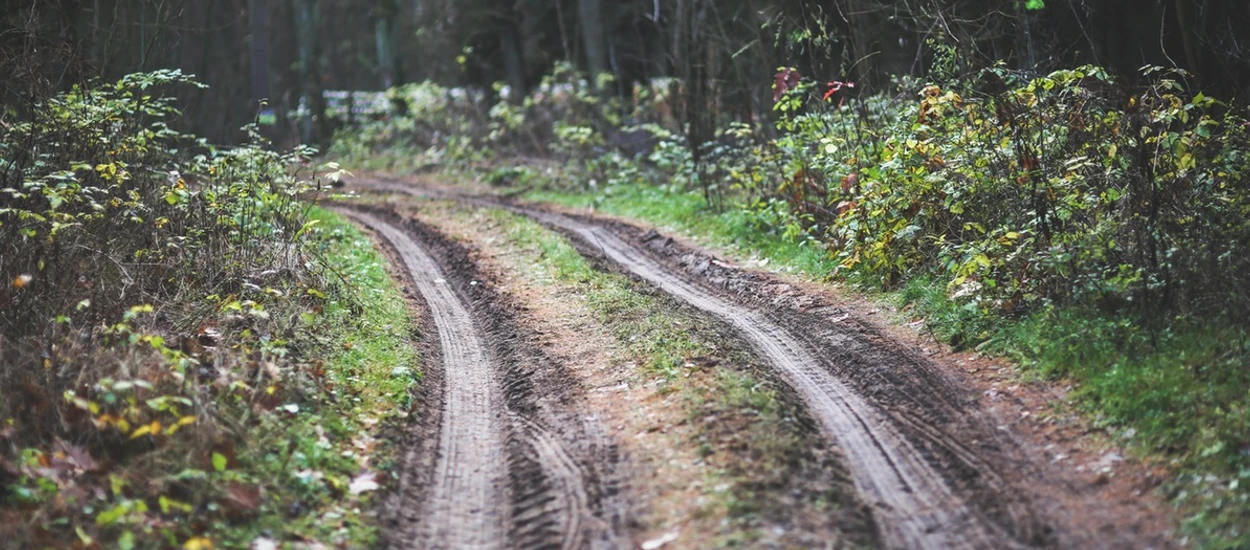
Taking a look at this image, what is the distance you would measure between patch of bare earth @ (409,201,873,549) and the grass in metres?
1.89

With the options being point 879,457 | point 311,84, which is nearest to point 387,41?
point 311,84

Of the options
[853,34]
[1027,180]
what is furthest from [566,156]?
[1027,180]

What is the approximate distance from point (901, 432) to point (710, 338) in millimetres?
2424

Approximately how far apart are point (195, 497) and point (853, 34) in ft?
34.0

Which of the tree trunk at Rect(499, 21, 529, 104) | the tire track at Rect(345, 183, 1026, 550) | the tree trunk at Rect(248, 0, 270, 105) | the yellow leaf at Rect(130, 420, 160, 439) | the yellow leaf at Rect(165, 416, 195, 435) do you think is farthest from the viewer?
the tree trunk at Rect(248, 0, 270, 105)

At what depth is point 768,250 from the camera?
1266cm

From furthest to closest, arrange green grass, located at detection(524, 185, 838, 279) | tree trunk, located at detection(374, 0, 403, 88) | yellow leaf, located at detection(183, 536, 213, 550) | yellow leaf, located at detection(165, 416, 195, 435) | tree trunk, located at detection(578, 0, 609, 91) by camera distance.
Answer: tree trunk, located at detection(374, 0, 403, 88) < tree trunk, located at detection(578, 0, 609, 91) < green grass, located at detection(524, 185, 838, 279) < yellow leaf, located at detection(165, 416, 195, 435) < yellow leaf, located at detection(183, 536, 213, 550)

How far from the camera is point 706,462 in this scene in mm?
6180

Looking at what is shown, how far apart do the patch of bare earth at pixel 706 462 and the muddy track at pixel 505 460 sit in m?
0.20

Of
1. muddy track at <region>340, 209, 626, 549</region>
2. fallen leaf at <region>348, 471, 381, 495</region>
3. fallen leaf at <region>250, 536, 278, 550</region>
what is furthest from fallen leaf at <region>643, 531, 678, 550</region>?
fallen leaf at <region>250, 536, 278, 550</region>

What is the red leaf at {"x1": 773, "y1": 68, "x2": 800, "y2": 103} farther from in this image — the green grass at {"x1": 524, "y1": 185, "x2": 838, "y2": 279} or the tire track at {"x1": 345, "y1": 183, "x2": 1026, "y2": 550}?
the tire track at {"x1": 345, "y1": 183, "x2": 1026, "y2": 550}

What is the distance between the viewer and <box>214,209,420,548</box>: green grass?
5.80 m

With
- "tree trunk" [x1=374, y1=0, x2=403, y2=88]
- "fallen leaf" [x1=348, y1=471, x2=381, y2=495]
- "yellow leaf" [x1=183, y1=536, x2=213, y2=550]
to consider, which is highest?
"tree trunk" [x1=374, y1=0, x2=403, y2=88]

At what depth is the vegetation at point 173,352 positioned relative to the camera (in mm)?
5641
